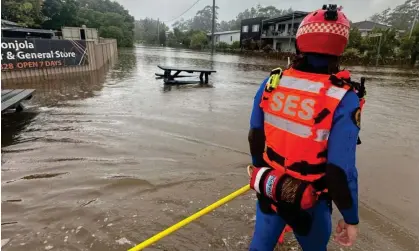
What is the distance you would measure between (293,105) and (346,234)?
2.54 feet

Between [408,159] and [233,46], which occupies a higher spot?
[233,46]

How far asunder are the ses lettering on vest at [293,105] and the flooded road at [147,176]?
1.67 m

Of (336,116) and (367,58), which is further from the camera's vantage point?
(367,58)

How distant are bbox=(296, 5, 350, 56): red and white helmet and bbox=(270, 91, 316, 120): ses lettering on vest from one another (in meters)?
0.27

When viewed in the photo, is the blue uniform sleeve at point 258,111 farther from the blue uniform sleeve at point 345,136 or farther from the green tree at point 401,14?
the green tree at point 401,14

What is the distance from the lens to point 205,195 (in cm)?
348

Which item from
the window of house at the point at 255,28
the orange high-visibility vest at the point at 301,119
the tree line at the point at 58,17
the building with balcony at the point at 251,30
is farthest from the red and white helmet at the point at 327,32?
the window of house at the point at 255,28

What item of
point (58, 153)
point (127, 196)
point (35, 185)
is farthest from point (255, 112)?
point (58, 153)

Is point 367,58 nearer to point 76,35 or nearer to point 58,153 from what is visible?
point 76,35

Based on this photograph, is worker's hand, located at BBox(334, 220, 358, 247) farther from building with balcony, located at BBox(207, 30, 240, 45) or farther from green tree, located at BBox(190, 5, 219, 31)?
green tree, located at BBox(190, 5, 219, 31)

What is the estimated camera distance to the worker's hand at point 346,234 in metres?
1.45

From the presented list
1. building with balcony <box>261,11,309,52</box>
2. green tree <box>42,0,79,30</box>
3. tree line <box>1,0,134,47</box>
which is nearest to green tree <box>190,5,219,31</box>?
tree line <box>1,0,134,47</box>

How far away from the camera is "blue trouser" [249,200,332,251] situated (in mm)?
1581

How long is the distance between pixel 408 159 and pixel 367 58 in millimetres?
27782
